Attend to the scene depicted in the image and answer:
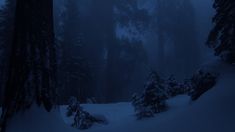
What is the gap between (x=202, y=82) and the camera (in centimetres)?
840

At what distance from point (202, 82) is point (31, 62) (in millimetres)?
4882

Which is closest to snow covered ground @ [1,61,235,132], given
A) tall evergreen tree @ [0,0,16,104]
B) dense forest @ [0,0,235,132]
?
dense forest @ [0,0,235,132]

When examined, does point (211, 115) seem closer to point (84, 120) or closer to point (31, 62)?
point (31, 62)

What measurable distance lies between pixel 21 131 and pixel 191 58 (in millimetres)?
32862

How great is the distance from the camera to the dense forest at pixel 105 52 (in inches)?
204

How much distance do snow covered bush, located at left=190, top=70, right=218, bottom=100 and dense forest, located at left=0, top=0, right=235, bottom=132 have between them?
0.08ft

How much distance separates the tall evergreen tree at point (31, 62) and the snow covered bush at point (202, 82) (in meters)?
4.28

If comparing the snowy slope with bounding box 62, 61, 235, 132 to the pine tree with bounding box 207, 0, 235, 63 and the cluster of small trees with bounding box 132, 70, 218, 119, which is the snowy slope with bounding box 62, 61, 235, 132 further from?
the cluster of small trees with bounding box 132, 70, 218, 119

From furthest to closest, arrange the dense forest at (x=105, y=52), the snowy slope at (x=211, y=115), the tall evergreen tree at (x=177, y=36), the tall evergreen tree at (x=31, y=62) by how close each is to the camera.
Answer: the tall evergreen tree at (x=177, y=36) → the snowy slope at (x=211, y=115) → the dense forest at (x=105, y=52) → the tall evergreen tree at (x=31, y=62)

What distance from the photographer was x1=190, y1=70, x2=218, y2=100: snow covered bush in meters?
8.05

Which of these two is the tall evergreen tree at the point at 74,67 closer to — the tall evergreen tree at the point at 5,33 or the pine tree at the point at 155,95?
the tall evergreen tree at the point at 5,33

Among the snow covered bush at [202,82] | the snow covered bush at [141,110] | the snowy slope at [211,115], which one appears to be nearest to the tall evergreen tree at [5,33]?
the snow covered bush at [141,110]

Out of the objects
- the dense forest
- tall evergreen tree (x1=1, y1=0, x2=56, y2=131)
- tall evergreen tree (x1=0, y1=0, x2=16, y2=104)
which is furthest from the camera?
tall evergreen tree (x1=0, y1=0, x2=16, y2=104)

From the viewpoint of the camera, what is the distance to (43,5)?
5.48 metres
